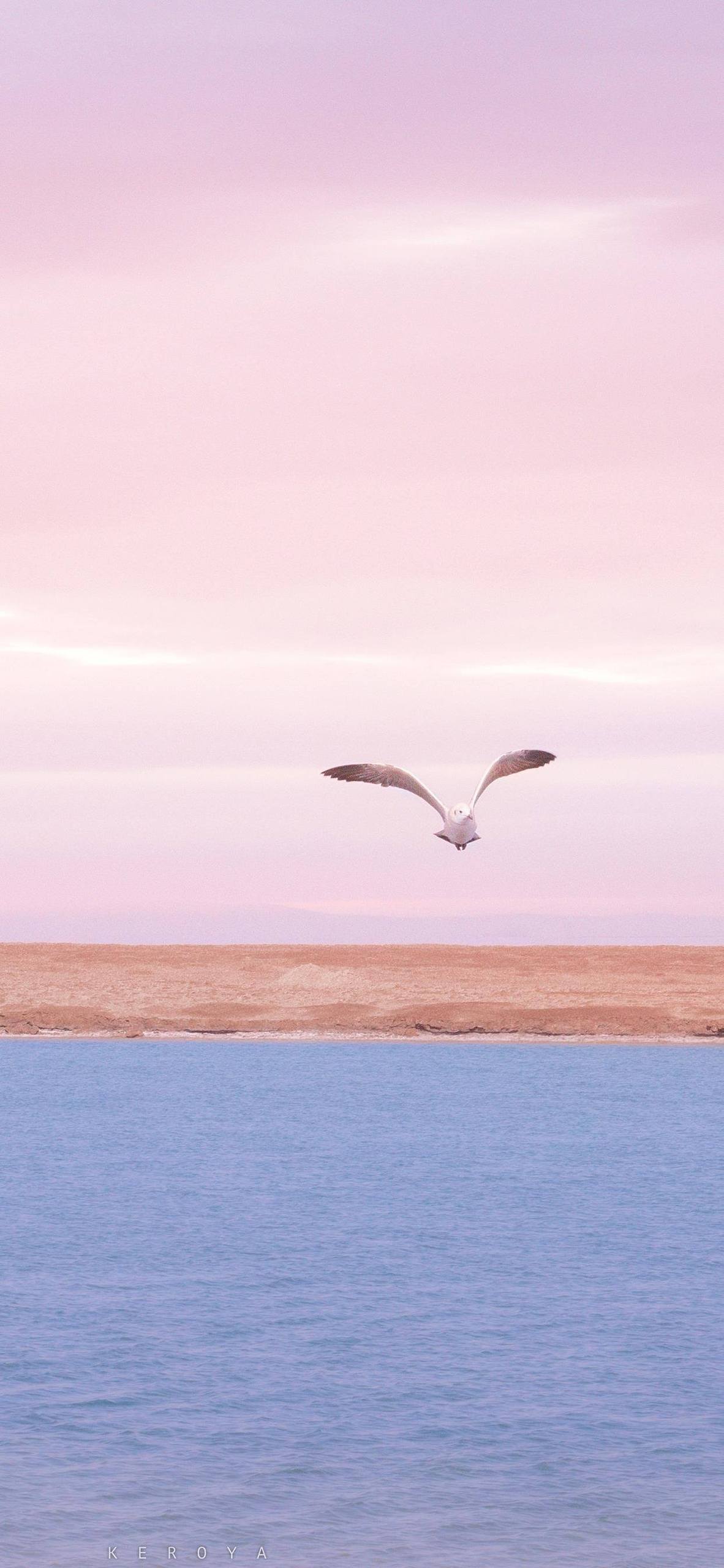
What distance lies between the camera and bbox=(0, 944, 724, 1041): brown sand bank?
351 ft

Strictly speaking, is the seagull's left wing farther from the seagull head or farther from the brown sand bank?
the brown sand bank

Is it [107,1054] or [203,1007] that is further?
[107,1054]

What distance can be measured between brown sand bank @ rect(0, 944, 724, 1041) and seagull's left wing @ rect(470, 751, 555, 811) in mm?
70126

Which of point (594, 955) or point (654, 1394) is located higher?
point (594, 955)

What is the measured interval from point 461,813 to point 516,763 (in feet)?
13.2

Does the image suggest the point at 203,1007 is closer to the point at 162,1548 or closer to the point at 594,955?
the point at 594,955

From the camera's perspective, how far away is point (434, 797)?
116 ft

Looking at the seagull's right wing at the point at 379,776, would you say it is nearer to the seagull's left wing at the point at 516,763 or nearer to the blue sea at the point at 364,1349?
the seagull's left wing at the point at 516,763

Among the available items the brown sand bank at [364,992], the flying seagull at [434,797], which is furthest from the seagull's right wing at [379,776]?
the brown sand bank at [364,992]

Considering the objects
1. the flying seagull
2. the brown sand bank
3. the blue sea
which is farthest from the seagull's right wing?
the brown sand bank

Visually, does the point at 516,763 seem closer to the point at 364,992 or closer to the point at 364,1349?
the point at 364,1349

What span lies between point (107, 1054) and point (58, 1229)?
345 ft

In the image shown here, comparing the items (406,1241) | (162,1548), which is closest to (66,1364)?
(162,1548)

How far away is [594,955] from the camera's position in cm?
14562
